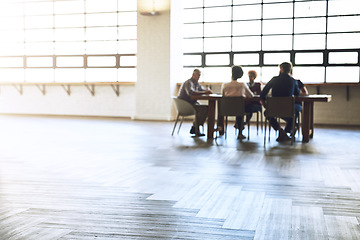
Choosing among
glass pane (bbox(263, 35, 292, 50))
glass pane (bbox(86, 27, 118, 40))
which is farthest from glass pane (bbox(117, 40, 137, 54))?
glass pane (bbox(263, 35, 292, 50))

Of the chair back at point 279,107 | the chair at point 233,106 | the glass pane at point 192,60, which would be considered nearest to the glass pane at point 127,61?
the glass pane at point 192,60

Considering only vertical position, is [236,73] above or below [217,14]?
below

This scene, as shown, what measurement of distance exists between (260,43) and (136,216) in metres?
7.60

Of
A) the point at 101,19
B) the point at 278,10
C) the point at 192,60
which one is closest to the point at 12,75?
the point at 101,19

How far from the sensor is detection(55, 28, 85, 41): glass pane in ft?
36.0

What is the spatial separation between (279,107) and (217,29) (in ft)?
14.8

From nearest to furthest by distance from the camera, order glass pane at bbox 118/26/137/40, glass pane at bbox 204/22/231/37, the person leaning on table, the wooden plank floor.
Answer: the wooden plank floor
the person leaning on table
glass pane at bbox 204/22/231/37
glass pane at bbox 118/26/137/40

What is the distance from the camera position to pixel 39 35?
11.4 metres

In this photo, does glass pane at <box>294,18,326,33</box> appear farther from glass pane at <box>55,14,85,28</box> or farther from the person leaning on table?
glass pane at <box>55,14,85,28</box>

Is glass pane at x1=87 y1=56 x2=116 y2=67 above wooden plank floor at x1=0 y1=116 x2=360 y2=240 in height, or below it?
above

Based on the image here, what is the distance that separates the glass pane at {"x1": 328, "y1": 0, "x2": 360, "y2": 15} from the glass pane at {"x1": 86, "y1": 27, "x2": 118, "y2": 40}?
489 centimetres

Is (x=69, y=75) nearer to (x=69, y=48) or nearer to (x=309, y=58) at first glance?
(x=69, y=48)

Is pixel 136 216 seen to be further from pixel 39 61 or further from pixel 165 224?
pixel 39 61

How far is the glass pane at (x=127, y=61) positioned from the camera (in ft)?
34.2
